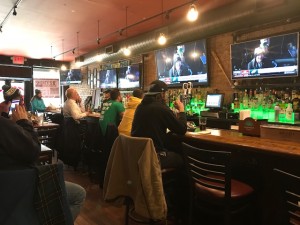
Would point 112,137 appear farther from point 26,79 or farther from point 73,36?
point 26,79

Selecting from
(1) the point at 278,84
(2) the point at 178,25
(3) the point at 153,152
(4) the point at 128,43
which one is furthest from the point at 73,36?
(3) the point at 153,152

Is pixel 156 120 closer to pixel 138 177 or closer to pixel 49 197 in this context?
pixel 138 177

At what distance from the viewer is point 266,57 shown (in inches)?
170

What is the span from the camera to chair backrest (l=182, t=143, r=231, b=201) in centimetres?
187

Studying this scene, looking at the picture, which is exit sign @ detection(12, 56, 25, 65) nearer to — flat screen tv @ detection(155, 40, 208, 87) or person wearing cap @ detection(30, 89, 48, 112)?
person wearing cap @ detection(30, 89, 48, 112)

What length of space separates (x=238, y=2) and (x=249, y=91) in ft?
5.03

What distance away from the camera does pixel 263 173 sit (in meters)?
2.18

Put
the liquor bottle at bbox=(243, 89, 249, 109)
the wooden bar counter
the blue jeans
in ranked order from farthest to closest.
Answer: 1. the liquor bottle at bbox=(243, 89, 249, 109)
2. the blue jeans
3. the wooden bar counter

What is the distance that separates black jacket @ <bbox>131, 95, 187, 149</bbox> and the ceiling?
2.35 m

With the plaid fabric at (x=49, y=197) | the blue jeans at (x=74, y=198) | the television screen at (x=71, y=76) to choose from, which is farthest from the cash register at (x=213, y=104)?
the television screen at (x=71, y=76)

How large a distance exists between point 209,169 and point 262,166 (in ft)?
1.73

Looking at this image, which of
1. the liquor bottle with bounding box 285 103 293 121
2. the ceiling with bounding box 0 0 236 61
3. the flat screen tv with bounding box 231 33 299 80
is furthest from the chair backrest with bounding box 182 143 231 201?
the ceiling with bounding box 0 0 236 61

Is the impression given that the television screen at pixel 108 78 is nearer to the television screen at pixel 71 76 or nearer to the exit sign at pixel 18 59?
the television screen at pixel 71 76

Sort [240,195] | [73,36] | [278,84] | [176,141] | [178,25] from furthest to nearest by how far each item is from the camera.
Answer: [73,36]
[178,25]
[278,84]
[176,141]
[240,195]
